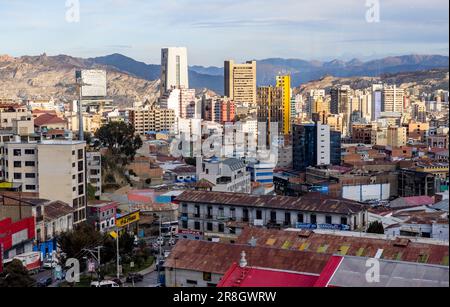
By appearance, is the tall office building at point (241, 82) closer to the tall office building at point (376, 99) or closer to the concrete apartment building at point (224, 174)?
the tall office building at point (376, 99)

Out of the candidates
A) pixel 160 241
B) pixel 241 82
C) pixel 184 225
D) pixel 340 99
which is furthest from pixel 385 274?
pixel 241 82

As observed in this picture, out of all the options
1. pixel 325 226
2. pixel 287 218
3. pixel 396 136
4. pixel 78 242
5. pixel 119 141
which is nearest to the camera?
pixel 78 242

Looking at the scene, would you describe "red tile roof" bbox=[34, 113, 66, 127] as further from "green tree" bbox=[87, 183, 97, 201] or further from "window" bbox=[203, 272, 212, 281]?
"window" bbox=[203, 272, 212, 281]

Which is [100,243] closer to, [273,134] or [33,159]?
[33,159]

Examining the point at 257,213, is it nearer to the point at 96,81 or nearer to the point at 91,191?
the point at 91,191

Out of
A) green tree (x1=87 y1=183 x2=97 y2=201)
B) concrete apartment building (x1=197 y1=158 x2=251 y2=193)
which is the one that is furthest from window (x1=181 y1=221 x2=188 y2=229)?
green tree (x1=87 y1=183 x2=97 y2=201)

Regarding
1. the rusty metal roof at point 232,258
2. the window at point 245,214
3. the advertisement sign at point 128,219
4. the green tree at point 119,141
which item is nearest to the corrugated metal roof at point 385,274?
the rusty metal roof at point 232,258
